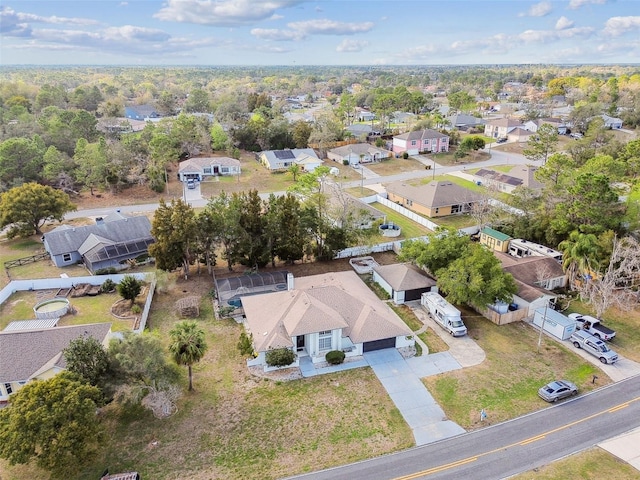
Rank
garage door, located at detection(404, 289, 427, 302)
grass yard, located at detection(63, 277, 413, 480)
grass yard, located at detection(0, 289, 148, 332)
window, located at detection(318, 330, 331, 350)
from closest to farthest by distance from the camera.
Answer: grass yard, located at detection(63, 277, 413, 480), window, located at detection(318, 330, 331, 350), grass yard, located at detection(0, 289, 148, 332), garage door, located at detection(404, 289, 427, 302)

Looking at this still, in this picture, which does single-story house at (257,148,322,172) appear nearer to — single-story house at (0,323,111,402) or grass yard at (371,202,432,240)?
grass yard at (371,202,432,240)

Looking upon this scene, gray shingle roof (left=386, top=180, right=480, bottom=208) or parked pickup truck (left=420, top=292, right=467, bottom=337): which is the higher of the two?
gray shingle roof (left=386, top=180, right=480, bottom=208)

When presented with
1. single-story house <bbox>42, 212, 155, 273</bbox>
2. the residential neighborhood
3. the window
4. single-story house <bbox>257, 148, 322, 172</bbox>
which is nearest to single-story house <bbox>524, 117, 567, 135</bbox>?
the residential neighborhood

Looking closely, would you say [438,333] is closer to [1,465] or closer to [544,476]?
[544,476]

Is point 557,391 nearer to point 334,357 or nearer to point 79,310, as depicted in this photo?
point 334,357

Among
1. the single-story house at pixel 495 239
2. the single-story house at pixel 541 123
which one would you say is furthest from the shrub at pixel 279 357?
the single-story house at pixel 541 123

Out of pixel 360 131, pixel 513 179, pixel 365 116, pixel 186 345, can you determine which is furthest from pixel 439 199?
pixel 365 116

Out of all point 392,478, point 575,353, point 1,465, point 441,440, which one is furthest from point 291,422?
point 575,353

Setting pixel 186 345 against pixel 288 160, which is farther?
pixel 288 160
